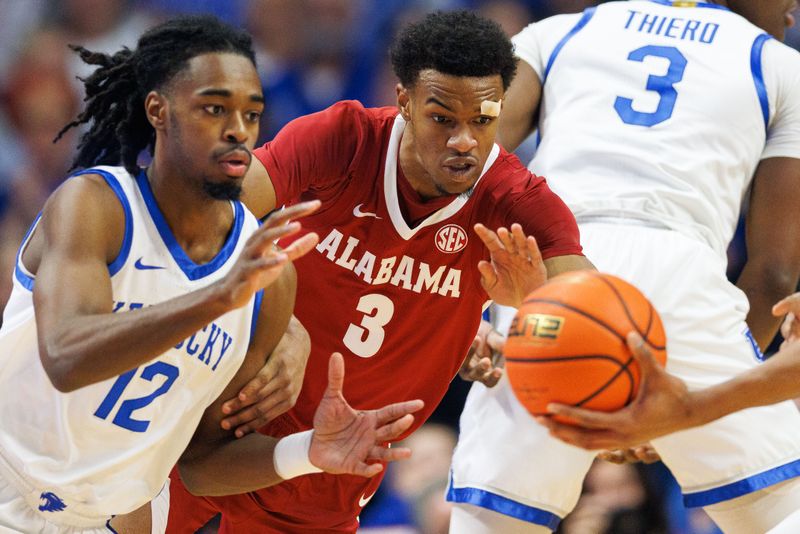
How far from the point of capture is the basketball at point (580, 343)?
285cm

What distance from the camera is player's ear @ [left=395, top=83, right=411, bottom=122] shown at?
3.81 m

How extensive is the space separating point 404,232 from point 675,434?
1156 millimetres

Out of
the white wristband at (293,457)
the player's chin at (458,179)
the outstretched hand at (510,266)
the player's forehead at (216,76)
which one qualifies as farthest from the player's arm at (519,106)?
the white wristband at (293,457)

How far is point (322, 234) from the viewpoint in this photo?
3959 millimetres

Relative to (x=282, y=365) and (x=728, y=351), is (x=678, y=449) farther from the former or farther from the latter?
(x=282, y=365)

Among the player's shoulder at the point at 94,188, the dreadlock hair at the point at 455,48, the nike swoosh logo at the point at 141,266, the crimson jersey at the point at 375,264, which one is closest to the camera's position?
the player's shoulder at the point at 94,188

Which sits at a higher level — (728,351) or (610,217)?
(610,217)

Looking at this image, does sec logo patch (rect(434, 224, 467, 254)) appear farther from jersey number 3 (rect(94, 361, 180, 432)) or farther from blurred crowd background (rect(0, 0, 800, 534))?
blurred crowd background (rect(0, 0, 800, 534))

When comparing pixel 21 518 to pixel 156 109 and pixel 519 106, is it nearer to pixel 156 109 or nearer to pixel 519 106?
pixel 156 109

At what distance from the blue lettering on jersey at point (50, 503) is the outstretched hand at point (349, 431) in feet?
2.35

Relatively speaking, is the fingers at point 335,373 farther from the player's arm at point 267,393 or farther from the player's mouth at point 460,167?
the player's mouth at point 460,167

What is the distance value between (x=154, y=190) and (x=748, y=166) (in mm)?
2357

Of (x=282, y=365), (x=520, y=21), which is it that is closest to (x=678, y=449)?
(x=282, y=365)

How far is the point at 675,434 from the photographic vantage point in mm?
3822
